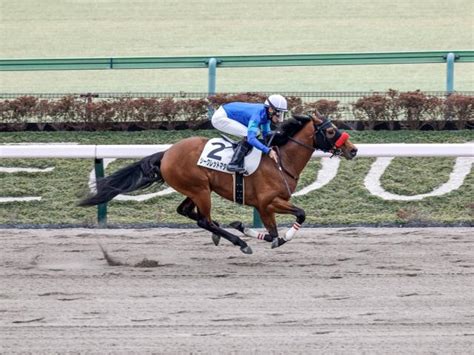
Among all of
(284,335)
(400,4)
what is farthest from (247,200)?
(400,4)

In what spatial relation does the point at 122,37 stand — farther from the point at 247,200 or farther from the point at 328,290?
the point at 328,290

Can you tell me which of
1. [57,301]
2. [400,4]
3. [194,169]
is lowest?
[57,301]

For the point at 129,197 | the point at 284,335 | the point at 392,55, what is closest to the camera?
the point at 284,335

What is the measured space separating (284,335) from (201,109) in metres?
7.44

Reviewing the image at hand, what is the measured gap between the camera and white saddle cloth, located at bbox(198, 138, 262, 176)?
10656 mm

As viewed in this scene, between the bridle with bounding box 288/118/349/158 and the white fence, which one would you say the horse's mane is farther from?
the white fence

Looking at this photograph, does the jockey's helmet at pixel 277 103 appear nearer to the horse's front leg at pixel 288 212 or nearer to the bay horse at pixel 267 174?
the bay horse at pixel 267 174

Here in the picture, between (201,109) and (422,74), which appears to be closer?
(201,109)

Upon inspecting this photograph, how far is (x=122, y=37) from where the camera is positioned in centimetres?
2575

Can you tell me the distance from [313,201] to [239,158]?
241cm

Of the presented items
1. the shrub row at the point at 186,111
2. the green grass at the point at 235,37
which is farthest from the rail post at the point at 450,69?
the green grass at the point at 235,37

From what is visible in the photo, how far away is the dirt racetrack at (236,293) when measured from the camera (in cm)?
757

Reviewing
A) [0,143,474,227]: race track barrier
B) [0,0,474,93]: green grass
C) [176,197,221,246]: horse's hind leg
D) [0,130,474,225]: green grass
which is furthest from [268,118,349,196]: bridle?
[0,0,474,93]: green grass

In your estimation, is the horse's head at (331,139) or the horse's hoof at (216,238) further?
the horse's hoof at (216,238)
